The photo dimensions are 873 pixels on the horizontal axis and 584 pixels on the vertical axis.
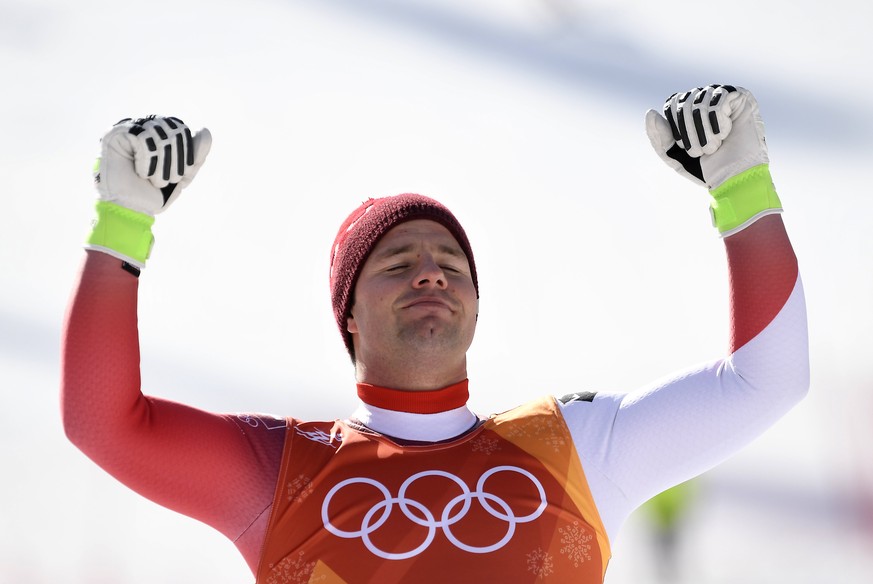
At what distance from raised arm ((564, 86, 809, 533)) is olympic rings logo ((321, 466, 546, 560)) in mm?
209

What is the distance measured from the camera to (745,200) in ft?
6.86

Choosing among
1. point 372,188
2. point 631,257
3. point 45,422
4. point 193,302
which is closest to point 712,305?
point 631,257

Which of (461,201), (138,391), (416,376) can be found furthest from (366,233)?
(461,201)

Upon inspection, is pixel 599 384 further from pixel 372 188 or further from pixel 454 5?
pixel 454 5

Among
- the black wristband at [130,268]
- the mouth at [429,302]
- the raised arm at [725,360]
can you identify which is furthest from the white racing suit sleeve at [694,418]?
the black wristband at [130,268]

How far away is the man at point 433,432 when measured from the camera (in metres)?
1.89

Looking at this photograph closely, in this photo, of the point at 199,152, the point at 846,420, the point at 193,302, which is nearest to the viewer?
the point at 199,152

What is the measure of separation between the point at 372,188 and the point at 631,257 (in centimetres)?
133

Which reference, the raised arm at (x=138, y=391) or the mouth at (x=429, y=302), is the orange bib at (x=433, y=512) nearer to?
the raised arm at (x=138, y=391)

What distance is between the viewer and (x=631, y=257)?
15.8ft

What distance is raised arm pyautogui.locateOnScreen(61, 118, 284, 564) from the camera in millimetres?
1863

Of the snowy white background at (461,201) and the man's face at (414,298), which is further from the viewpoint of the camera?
the snowy white background at (461,201)

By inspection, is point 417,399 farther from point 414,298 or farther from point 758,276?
point 758,276

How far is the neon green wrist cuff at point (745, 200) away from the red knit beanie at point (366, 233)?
2.35 feet
